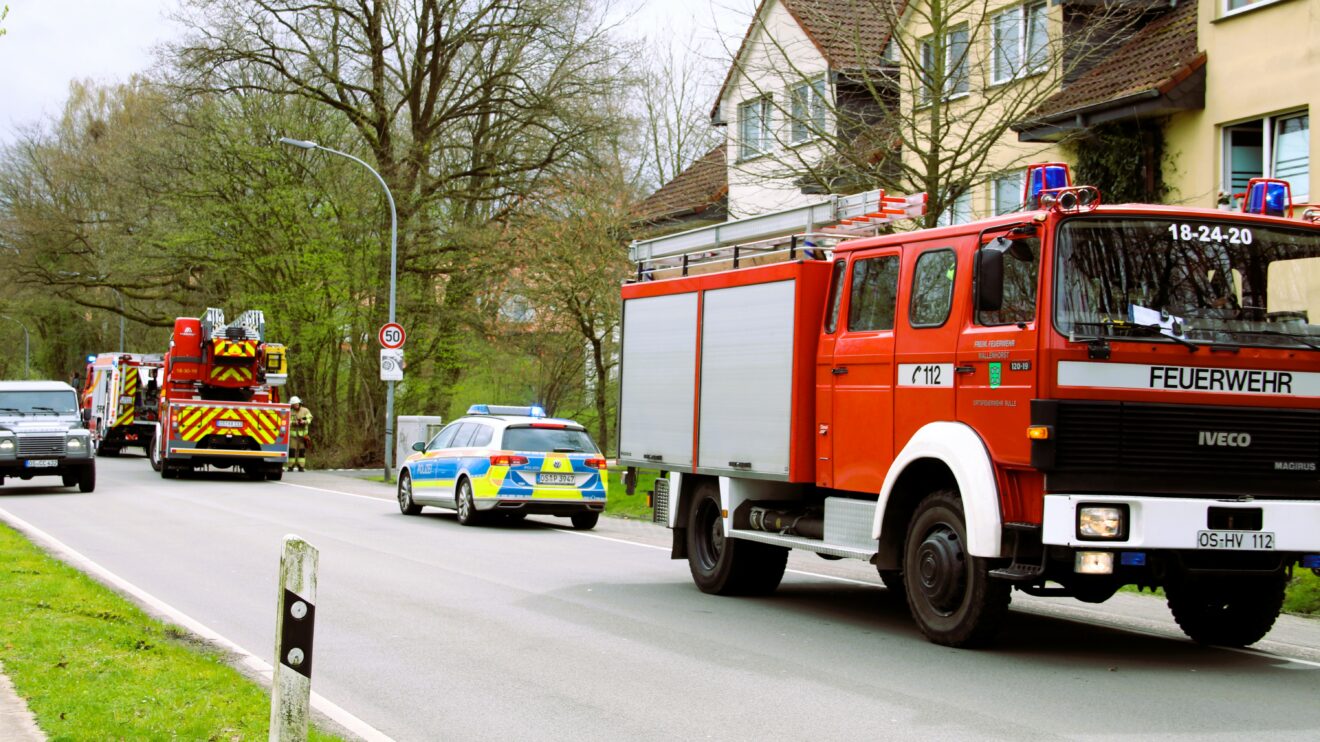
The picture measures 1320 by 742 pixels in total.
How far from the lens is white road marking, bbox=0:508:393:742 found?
7.38 metres

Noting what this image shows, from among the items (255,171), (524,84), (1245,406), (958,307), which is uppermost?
(524,84)

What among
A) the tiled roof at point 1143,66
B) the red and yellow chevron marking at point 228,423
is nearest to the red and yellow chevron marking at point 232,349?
the red and yellow chevron marking at point 228,423

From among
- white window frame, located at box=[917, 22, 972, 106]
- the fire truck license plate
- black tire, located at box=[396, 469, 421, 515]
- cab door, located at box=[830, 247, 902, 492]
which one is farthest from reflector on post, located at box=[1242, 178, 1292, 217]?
black tire, located at box=[396, 469, 421, 515]

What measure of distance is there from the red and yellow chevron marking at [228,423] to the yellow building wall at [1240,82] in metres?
19.4

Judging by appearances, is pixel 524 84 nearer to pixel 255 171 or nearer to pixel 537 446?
pixel 255 171

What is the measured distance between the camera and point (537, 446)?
2030 cm

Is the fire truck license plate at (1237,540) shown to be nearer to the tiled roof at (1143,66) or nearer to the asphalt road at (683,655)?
the asphalt road at (683,655)

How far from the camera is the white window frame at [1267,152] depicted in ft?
63.3

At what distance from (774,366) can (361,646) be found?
390 centimetres

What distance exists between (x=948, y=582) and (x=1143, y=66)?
14839mm

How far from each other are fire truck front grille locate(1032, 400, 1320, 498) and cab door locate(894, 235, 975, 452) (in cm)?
106

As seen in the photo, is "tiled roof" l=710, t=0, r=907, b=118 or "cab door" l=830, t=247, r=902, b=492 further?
"tiled roof" l=710, t=0, r=907, b=118

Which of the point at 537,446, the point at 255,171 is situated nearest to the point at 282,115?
the point at 255,171

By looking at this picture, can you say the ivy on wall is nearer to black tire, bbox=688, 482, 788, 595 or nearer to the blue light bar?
black tire, bbox=688, 482, 788, 595
